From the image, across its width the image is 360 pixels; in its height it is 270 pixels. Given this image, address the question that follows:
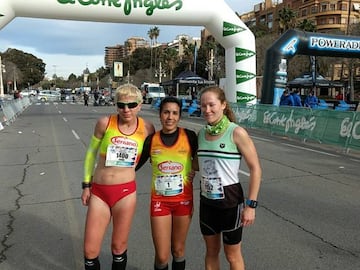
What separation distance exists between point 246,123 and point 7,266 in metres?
15.8

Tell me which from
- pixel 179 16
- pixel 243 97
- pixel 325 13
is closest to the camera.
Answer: pixel 179 16

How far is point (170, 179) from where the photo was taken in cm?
293

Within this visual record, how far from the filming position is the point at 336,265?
12.5 ft

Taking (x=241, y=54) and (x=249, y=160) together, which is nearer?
(x=249, y=160)

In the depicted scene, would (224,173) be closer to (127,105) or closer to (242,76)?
(127,105)

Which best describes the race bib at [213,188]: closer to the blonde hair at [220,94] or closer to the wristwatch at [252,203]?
the wristwatch at [252,203]

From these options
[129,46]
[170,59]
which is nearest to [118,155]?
[170,59]

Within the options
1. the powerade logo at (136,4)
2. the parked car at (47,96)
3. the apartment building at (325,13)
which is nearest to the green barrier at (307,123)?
the powerade logo at (136,4)

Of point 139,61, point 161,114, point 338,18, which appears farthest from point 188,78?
point 139,61

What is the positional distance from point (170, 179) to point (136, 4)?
47.7 ft

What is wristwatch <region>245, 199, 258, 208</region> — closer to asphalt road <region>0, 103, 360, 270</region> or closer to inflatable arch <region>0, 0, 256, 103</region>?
asphalt road <region>0, 103, 360, 270</region>

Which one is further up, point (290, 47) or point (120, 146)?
point (290, 47)

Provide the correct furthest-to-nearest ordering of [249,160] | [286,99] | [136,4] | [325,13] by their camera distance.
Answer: [325,13] → [286,99] → [136,4] → [249,160]

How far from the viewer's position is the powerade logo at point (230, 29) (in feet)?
58.5
